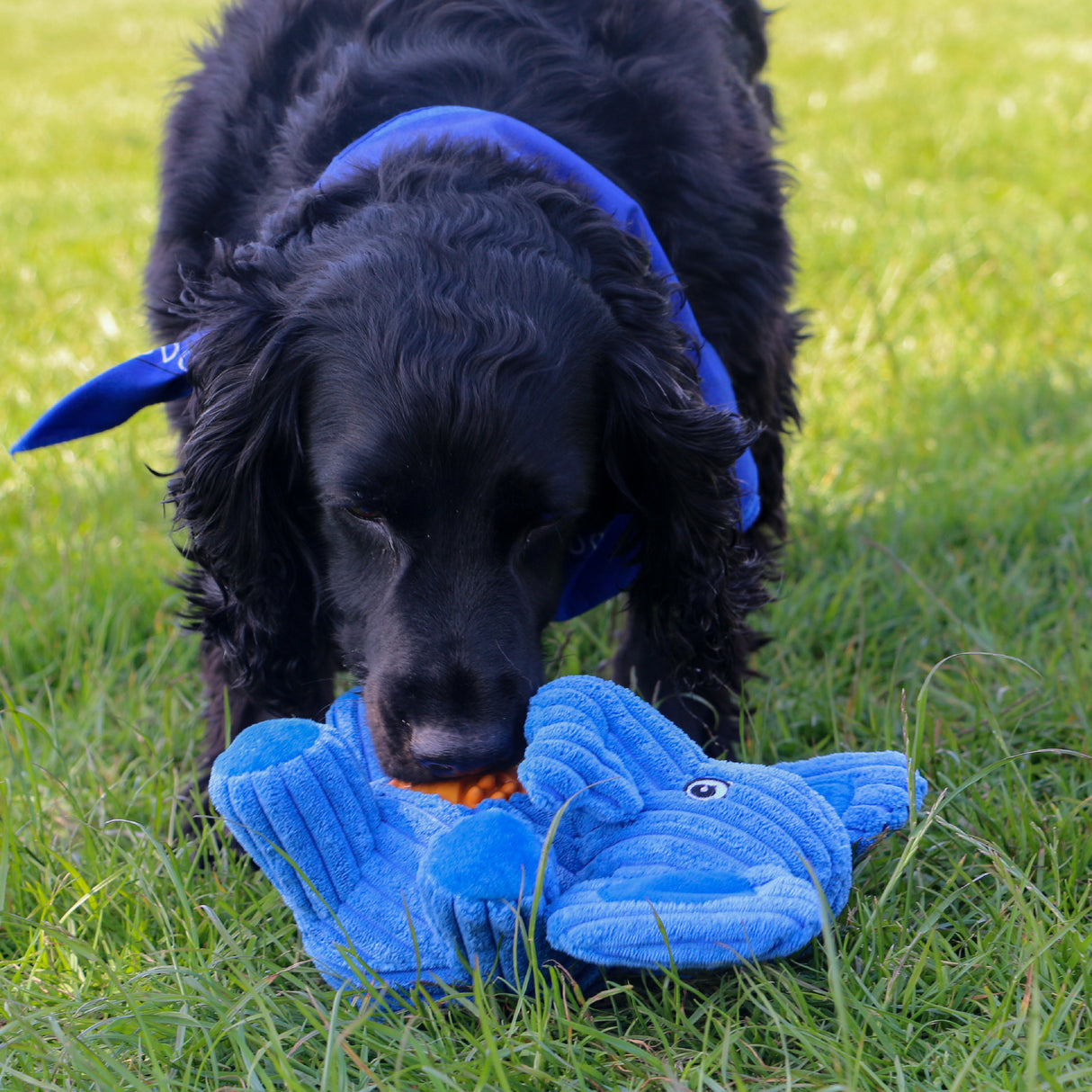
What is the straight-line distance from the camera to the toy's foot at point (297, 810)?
1.64 metres

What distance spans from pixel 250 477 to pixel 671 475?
28.9 inches

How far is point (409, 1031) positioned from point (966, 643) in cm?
162

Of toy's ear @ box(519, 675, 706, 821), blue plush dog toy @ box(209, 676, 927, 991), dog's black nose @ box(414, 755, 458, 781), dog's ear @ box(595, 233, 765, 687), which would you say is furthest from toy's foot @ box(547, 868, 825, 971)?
dog's ear @ box(595, 233, 765, 687)

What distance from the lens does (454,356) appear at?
183cm

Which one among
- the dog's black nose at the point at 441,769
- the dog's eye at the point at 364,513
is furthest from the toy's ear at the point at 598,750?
the dog's eye at the point at 364,513

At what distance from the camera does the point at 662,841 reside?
5.32ft

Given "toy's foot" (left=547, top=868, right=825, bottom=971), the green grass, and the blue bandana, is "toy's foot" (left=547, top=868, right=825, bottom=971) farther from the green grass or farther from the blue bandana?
the blue bandana

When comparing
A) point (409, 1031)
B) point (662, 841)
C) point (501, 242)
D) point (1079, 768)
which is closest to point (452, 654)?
point (662, 841)

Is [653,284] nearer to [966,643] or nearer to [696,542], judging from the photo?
[696,542]

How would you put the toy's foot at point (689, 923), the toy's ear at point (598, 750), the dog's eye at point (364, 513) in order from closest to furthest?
1. the toy's foot at point (689, 923)
2. the toy's ear at point (598, 750)
3. the dog's eye at point (364, 513)

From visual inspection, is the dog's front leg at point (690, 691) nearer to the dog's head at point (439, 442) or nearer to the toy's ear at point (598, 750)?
the dog's head at point (439, 442)

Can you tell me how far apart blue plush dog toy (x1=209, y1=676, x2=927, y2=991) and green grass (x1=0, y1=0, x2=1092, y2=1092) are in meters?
0.07

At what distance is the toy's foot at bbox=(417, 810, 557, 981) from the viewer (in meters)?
1.50

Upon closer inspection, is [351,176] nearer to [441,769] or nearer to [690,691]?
[441,769]
